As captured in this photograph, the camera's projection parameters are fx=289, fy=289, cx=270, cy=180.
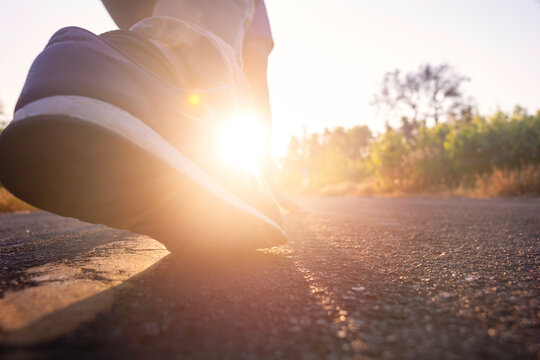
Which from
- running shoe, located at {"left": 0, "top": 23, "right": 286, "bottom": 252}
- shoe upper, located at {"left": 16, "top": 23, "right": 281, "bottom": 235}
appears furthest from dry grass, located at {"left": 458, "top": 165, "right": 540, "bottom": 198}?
running shoe, located at {"left": 0, "top": 23, "right": 286, "bottom": 252}

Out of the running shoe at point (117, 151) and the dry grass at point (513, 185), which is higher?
the running shoe at point (117, 151)

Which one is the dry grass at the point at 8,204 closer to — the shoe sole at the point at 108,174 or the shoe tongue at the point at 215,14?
the shoe tongue at the point at 215,14

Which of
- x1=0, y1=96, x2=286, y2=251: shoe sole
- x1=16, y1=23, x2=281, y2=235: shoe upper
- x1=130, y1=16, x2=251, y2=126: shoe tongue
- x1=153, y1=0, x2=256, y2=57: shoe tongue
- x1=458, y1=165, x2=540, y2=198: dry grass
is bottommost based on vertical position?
x1=458, y1=165, x2=540, y2=198: dry grass

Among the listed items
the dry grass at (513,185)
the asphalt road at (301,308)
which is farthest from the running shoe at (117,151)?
the dry grass at (513,185)

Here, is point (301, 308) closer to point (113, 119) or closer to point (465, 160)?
point (113, 119)

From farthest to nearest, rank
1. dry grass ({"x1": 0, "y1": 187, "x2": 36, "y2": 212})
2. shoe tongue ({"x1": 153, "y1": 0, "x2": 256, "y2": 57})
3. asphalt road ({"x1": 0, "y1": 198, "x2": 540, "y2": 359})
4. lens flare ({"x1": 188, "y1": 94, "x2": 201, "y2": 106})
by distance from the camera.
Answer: dry grass ({"x1": 0, "y1": 187, "x2": 36, "y2": 212}) < shoe tongue ({"x1": 153, "y1": 0, "x2": 256, "y2": 57}) < lens flare ({"x1": 188, "y1": 94, "x2": 201, "y2": 106}) < asphalt road ({"x1": 0, "y1": 198, "x2": 540, "y2": 359})

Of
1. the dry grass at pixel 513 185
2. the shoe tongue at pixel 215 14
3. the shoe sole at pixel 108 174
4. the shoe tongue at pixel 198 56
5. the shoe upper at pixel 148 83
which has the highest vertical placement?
the shoe tongue at pixel 215 14

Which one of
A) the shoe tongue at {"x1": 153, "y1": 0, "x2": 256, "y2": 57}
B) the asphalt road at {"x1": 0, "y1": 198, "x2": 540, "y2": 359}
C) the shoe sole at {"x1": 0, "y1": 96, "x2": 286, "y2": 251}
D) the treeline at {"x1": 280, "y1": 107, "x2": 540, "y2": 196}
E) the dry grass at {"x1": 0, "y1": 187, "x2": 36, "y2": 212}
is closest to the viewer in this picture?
the asphalt road at {"x1": 0, "y1": 198, "x2": 540, "y2": 359}

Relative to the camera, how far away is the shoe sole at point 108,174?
0.55 meters

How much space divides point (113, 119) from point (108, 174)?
0.11 metres

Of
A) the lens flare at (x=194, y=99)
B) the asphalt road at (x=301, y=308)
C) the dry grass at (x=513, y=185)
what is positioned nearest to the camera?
the asphalt road at (x=301, y=308)

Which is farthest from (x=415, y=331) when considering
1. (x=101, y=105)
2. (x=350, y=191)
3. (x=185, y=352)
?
(x=350, y=191)

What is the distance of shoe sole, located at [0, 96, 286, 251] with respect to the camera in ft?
1.82

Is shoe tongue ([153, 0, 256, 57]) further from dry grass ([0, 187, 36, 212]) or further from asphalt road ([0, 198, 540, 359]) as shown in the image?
dry grass ([0, 187, 36, 212])
